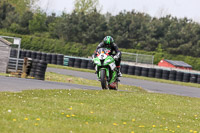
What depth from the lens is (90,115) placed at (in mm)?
8555

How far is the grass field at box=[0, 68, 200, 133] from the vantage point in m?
7.07

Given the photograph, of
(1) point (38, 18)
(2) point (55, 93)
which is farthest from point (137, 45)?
(2) point (55, 93)

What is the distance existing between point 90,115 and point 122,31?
2441 inches

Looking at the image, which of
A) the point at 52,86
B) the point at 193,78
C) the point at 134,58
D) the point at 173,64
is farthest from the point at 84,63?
the point at 52,86

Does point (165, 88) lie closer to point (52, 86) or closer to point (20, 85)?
point (52, 86)

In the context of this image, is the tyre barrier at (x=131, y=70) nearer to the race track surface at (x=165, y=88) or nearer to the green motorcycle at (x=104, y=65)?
the race track surface at (x=165, y=88)

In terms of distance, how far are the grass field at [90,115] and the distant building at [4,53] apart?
9624 millimetres

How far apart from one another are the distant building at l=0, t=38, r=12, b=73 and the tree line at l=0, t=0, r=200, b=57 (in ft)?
141

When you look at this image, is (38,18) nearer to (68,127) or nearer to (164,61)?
(164,61)

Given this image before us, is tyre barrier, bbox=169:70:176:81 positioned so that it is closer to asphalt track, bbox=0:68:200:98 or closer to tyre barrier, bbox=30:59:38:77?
asphalt track, bbox=0:68:200:98

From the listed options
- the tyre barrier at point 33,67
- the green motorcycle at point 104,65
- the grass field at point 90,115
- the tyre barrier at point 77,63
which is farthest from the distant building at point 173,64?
the grass field at point 90,115

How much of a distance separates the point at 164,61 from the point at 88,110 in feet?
153

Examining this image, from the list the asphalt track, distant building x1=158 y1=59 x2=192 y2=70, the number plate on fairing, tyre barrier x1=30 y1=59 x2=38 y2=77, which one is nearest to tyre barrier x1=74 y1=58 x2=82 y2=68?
the asphalt track

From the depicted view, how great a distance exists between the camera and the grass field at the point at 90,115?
7066 mm
